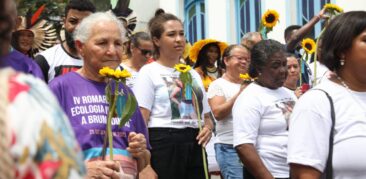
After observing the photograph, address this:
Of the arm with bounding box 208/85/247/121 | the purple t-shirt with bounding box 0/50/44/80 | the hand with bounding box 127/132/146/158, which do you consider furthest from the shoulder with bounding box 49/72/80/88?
the arm with bounding box 208/85/247/121

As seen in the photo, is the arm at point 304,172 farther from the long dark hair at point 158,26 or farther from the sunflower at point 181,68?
the long dark hair at point 158,26

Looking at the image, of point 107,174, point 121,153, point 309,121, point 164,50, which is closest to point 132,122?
point 121,153

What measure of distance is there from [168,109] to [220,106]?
141cm

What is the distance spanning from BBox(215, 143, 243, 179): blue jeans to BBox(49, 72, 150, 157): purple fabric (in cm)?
258

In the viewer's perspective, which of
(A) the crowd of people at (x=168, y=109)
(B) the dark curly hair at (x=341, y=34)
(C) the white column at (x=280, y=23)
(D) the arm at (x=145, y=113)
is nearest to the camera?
(A) the crowd of people at (x=168, y=109)

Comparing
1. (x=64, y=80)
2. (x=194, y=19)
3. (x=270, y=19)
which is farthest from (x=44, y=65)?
(x=194, y=19)

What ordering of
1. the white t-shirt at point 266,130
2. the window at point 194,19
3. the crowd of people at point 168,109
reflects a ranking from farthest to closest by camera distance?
the window at point 194,19 → the white t-shirt at point 266,130 → the crowd of people at point 168,109

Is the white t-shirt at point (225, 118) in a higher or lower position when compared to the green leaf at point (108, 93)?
lower

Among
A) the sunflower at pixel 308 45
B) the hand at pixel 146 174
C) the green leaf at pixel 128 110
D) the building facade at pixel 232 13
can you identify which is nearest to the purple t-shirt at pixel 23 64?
the green leaf at pixel 128 110

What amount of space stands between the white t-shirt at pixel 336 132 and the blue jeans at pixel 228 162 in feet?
9.81

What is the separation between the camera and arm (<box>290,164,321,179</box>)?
3271mm

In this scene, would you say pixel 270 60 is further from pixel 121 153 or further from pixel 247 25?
pixel 247 25

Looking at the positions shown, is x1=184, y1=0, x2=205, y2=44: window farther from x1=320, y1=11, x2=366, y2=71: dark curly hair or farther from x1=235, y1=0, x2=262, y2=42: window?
x1=320, y1=11, x2=366, y2=71: dark curly hair

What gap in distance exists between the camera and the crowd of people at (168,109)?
1.34 m
